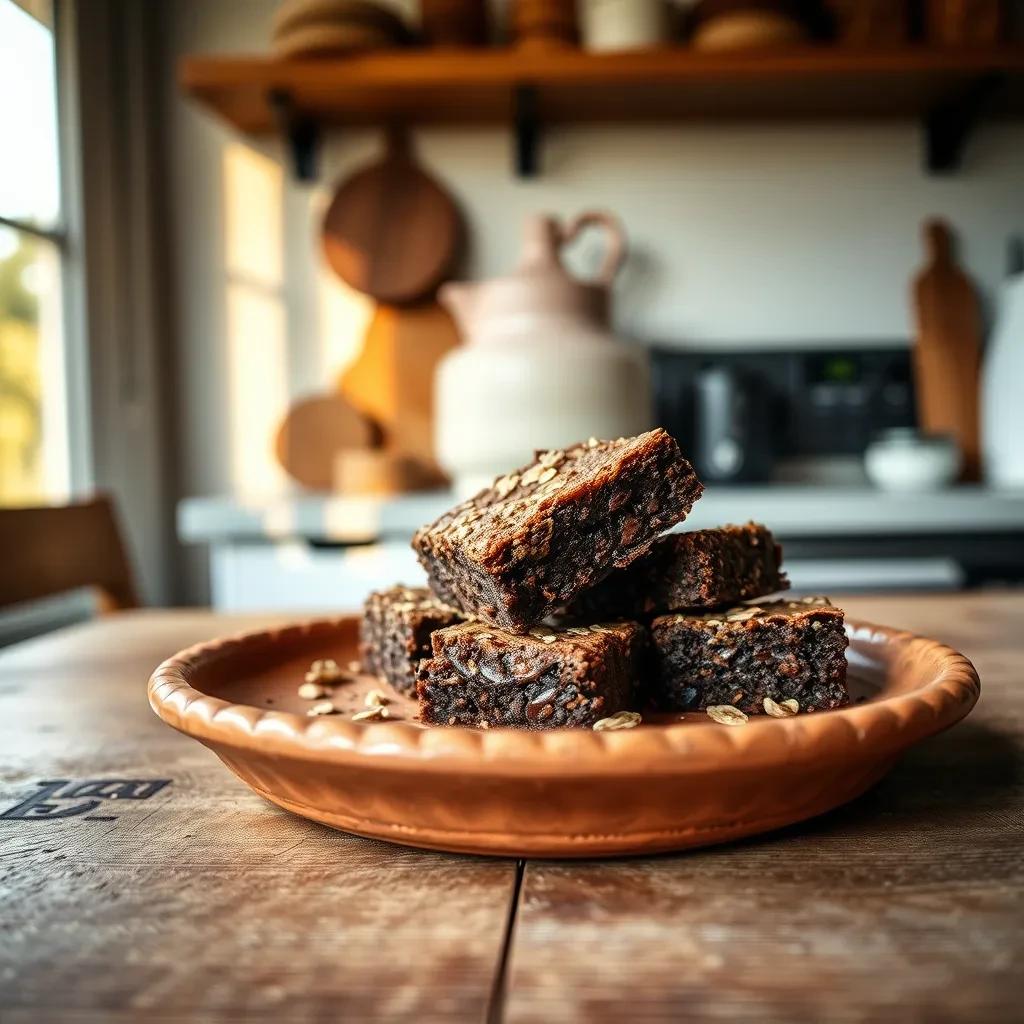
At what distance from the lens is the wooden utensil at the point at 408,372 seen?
2.40 meters

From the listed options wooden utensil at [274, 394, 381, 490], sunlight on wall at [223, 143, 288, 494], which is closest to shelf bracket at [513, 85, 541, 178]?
sunlight on wall at [223, 143, 288, 494]

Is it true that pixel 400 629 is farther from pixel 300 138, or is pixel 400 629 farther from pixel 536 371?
pixel 300 138

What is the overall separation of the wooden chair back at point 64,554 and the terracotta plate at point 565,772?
3.18 feet

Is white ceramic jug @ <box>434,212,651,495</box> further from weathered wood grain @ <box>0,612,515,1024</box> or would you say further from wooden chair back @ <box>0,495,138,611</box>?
weathered wood grain @ <box>0,612,515,1024</box>

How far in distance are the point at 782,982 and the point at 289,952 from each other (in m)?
0.19

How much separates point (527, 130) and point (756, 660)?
2003 millimetres

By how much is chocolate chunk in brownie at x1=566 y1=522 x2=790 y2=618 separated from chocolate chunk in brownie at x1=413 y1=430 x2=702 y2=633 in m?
0.03

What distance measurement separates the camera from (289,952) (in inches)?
14.7

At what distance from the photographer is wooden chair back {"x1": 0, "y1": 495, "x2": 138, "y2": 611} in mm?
1331

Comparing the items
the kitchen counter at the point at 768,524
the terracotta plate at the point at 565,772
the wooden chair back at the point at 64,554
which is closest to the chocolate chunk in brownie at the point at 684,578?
the terracotta plate at the point at 565,772

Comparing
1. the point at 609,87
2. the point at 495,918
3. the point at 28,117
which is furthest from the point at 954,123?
the point at 495,918

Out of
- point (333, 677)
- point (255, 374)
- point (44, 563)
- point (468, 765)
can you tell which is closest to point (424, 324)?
point (255, 374)

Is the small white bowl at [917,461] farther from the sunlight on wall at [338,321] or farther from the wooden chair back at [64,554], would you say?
the wooden chair back at [64,554]

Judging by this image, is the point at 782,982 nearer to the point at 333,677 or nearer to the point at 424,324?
the point at 333,677
